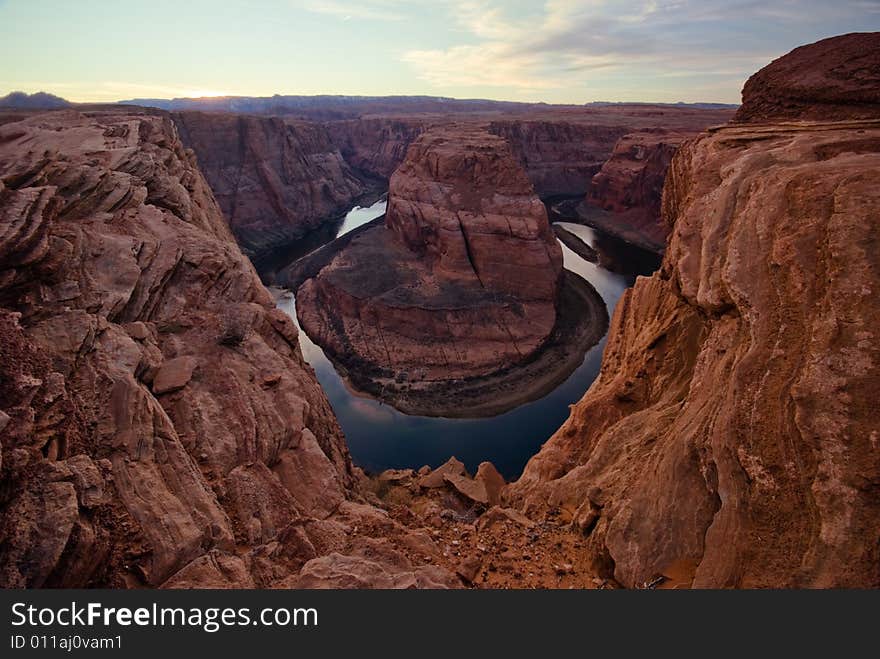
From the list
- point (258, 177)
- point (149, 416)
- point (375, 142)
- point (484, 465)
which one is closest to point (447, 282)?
point (484, 465)

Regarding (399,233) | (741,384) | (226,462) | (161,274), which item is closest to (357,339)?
(399,233)

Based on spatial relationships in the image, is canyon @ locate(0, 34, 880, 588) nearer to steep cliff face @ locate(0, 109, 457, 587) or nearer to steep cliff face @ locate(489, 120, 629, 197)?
steep cliff face @ locate(0, 109, 457, 587)

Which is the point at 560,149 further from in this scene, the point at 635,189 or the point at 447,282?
the point at 447,282

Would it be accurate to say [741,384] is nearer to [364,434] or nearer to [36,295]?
[36,295]

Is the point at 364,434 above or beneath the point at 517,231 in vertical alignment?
beneath

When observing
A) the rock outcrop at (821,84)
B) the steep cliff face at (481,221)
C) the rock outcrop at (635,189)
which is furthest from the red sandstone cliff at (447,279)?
the rock outcrop at (635,189)

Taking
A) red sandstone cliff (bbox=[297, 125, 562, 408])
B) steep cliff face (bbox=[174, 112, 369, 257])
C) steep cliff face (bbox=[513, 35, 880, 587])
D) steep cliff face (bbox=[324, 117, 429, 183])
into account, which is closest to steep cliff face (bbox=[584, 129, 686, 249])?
red sandstone cliff (bbox=[297, 125, 562, 408])

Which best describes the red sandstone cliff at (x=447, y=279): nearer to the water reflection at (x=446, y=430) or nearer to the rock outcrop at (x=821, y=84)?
the water reflection at (x=446, y=430)
